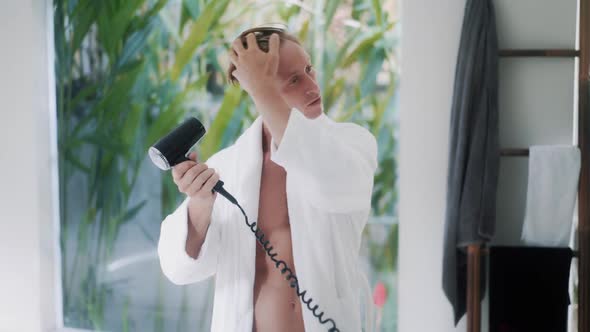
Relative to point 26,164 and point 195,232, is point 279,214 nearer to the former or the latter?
point 195,232

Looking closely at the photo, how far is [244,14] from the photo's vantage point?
5.51 feet

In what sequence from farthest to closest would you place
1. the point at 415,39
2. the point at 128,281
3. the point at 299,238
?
the point at 128,281, the point at 415,39, the point at 299,238

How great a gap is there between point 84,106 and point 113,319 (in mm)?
787

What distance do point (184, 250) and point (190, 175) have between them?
215 mm

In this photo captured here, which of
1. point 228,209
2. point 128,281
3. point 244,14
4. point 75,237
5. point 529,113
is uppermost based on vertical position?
point 244,14

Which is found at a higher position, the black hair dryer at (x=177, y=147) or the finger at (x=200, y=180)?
the black hair dryer at (x=177, y=147)

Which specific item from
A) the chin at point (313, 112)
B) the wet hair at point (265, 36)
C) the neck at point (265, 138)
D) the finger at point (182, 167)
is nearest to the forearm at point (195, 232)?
the finger at point (182, 167)

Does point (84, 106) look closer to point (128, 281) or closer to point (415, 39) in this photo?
point (128, 281)

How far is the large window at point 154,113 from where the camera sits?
1.65 meters

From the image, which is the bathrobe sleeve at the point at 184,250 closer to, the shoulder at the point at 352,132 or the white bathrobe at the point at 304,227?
the white bathrobe at the point at 304,227

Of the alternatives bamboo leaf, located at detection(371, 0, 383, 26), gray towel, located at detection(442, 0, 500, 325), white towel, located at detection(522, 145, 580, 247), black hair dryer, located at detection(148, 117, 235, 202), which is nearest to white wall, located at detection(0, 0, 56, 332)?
black hair dryer, located at detection(148, 117, 235, 202)

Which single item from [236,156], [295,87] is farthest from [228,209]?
[295,87]

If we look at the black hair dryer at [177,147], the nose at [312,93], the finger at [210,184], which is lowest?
the finger at [210,184]

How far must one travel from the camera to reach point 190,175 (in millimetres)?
1444
